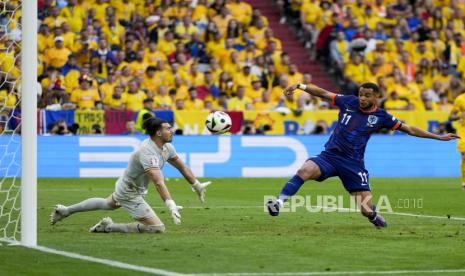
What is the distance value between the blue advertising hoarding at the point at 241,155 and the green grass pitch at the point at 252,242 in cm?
648

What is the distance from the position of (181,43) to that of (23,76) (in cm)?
1814

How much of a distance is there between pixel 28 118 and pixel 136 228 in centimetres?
235

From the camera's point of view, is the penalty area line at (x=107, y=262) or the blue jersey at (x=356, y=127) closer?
the penalty area line at (x=107, y=262)

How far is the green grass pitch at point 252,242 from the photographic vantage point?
9648 mm

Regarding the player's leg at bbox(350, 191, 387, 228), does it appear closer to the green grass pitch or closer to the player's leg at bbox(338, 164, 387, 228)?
the player's leg at bbox(338, 164, 387, 228)

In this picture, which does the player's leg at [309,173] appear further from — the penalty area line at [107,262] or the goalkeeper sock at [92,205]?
the penalty area line at [107,262]

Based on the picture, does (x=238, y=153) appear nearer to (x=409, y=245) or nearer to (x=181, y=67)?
(x=181, y=67)

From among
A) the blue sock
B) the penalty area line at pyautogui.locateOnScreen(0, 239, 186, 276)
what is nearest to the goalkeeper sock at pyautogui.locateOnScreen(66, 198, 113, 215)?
the penalty area line at pyautogui.locateOnScreen(0, 239, 186, 276)

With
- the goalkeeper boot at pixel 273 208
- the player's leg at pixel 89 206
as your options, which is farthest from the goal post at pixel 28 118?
the goalkeeper boot at pixel 273 208

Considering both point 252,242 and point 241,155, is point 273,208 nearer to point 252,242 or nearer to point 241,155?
point 252,242

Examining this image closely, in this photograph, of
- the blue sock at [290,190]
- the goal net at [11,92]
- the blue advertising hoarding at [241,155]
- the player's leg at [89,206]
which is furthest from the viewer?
the blue advertising hoarding at [241,155]

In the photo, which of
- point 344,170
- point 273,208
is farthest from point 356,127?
point 273,208

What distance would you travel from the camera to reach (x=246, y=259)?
10.1 metres

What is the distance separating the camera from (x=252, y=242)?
11617 millimetres
